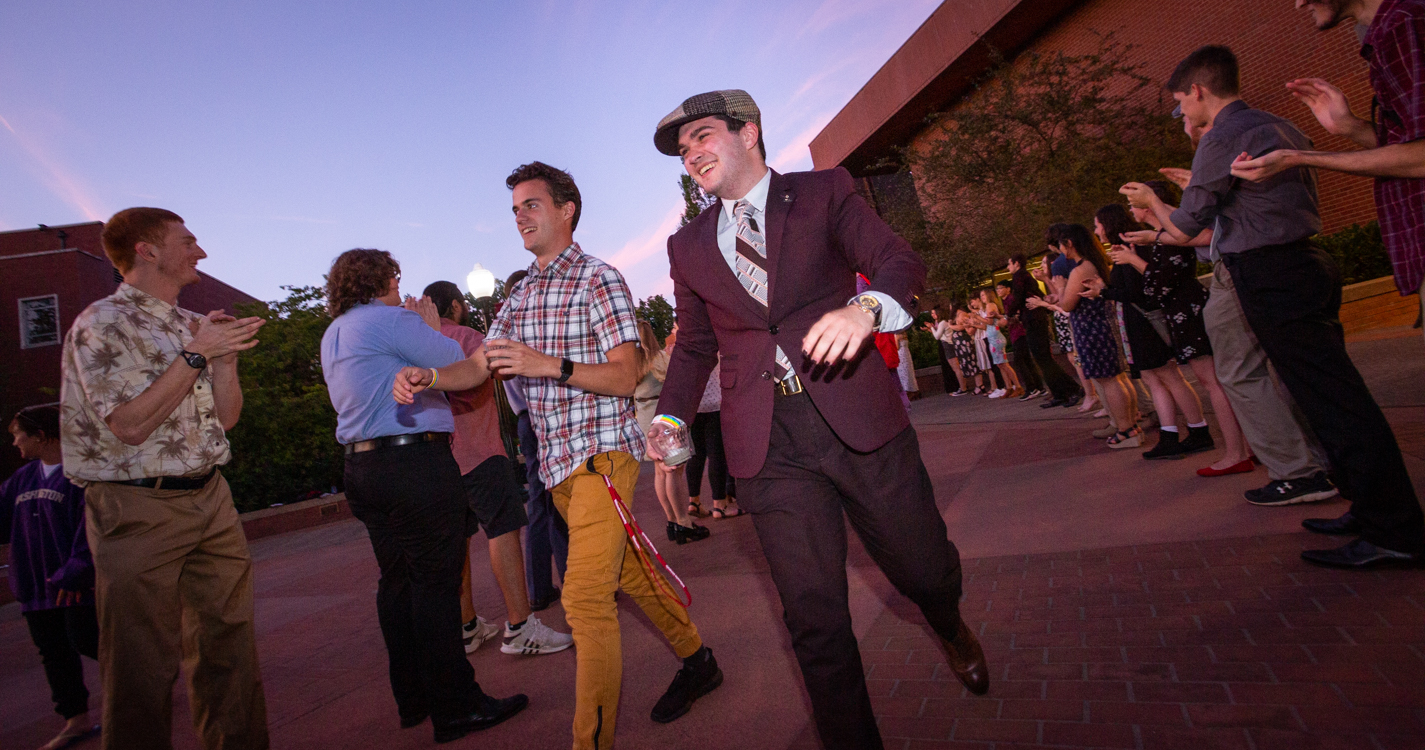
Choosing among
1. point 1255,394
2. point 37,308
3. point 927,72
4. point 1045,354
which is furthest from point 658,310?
point 1255,394

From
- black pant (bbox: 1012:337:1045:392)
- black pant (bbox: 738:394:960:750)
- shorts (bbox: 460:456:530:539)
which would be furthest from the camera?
black pant (bbox: 1012:337:1045:392)

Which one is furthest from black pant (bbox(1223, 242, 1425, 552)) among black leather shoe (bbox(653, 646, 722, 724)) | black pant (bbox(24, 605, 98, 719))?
black pant (bbox(24, 605, 98, 719))

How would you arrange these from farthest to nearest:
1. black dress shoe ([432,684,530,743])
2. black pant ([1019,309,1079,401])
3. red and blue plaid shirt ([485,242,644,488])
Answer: black pant ([1019,309,1079,401])
black dress shoe ([432,684,530,743])
red and blue plaid shirt ([485,242,644,488])

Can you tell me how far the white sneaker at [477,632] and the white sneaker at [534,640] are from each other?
370 millimetres

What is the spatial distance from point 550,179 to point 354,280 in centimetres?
101

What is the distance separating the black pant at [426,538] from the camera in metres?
2.98

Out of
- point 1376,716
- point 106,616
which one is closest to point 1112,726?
point 1376,716

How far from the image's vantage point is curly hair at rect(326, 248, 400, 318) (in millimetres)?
3197

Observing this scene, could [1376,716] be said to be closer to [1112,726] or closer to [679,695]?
[1112,726]

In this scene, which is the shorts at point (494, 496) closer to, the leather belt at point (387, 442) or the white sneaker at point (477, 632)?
the white sneaker at point (477, 632)

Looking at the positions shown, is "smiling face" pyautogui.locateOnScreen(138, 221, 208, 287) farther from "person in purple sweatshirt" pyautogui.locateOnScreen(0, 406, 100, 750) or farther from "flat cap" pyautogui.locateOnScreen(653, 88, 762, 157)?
"flat cap" pyautogui.locateOnScreen(653, 88, 762, 157)

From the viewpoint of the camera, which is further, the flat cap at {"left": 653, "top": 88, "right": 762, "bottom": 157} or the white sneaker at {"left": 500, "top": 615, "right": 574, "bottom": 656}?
the white sneaker at {"left": 500, "top": 615, "right": 574, "bottom": 656}

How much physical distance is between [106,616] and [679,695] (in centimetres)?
202

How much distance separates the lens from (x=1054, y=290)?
22.2 ft
